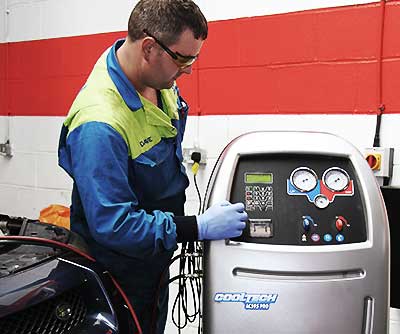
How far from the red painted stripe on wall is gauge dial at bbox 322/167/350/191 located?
0.74 m

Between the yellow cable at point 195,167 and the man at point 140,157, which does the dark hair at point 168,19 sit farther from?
the yellow cable at point 195,167

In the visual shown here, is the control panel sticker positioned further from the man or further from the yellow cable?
the yellow cable

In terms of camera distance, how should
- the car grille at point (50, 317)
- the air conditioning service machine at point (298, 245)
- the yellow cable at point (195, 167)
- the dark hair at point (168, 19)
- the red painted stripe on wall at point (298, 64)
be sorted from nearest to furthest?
the car grille at point (50, 317), the air conditioning service machine at point (298, 245), the dark hair at point (168, 19), the red painted stripe on wall at point (298, 64), the yellow cable at point (195, 167)

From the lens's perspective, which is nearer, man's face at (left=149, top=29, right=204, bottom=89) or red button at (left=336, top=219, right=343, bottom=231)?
red button at (left=336, top=219, right=343, bottom=231)

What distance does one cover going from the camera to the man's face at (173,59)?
146 centimetres

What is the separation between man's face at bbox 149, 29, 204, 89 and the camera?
1461 millimetres

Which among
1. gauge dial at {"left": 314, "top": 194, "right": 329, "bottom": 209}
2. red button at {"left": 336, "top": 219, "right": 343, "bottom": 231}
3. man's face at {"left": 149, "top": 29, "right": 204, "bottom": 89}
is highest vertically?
man's face at {"left": 149, "top": 29, "right": 204, "bottom": 89}

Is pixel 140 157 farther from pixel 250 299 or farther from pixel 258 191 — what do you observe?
pixel 250 299

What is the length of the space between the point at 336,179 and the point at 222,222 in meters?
0.31

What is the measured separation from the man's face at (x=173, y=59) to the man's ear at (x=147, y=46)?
0.06 ft

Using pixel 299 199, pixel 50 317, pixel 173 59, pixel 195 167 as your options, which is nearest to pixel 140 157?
pixel 173 59

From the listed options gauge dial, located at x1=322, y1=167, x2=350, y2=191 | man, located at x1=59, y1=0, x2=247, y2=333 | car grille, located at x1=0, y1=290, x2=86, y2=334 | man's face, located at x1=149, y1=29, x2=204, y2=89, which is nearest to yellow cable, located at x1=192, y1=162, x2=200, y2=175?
man, located at x1=59, y1=0, x2=247, y2=333

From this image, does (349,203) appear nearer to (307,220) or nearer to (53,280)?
(307,220)

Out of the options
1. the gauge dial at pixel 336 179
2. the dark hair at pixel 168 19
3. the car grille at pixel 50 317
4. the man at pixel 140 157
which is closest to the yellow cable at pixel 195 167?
the man at pixel 140 157
